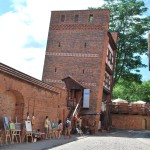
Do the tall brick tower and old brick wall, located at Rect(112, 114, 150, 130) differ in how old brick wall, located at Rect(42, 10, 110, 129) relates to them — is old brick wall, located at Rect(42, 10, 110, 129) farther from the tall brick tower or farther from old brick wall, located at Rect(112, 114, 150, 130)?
old brick wall, located at Rect(112, 114, 150, 130)

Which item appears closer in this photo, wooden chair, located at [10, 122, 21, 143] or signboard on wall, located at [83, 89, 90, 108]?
wooden chair, located at [10, 122, 21, 143]

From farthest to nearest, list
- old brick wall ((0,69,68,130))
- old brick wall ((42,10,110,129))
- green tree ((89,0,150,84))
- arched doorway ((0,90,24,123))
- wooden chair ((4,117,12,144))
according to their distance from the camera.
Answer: green tree ((89,0,150,84)) → old brick wall ((42,10,110,129)) → arched doorway ((0,90,24,123)) → old brick wall ((0,69,68,130)) → wooden chair ((4,117,12,144))

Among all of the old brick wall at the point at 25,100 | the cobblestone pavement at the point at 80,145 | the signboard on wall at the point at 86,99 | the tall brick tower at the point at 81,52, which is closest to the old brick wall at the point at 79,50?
the tall brick tower at the point at 81,52

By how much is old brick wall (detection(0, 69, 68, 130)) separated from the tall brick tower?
8.35 metres

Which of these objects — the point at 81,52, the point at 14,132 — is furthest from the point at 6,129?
the point at 81,52

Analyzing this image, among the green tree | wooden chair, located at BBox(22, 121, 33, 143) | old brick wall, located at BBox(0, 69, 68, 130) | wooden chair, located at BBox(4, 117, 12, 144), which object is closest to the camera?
wooden chair, located at BBox(4, 117, 12, 144)

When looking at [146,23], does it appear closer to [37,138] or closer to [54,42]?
[54,42]

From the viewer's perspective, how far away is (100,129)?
36.0 m

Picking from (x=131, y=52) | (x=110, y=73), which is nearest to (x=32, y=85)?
(x=110, y=73)

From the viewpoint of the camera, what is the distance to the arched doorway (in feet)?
53.8

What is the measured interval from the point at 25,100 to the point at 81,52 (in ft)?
51.3

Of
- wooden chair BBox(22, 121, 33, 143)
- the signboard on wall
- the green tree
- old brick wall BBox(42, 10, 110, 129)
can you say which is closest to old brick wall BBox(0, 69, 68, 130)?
wooden chair BBox(22, 121, 33, 143)

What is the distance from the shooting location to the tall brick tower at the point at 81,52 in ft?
105

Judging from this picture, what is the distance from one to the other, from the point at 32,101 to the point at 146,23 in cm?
2723
